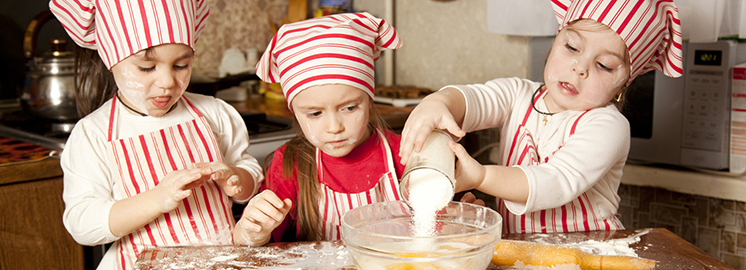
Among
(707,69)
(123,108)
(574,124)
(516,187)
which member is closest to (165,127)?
(123,108)

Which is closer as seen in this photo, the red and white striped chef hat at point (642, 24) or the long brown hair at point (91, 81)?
the red and white striped chef hat at point (642, 24)

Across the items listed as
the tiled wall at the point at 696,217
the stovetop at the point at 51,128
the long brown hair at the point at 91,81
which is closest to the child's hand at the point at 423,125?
the long brown hair at the point at 91,81

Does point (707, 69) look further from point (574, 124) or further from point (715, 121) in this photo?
point (574, 124)

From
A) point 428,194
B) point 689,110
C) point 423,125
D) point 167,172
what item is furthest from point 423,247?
point 689,110

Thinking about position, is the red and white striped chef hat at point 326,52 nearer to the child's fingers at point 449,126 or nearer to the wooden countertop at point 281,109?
the child's fingers at point 449,126

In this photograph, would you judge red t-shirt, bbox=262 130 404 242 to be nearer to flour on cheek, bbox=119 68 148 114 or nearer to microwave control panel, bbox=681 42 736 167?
flour on cheek, bbox=119 68 148 114

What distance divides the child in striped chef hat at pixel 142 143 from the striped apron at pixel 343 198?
0.15 m

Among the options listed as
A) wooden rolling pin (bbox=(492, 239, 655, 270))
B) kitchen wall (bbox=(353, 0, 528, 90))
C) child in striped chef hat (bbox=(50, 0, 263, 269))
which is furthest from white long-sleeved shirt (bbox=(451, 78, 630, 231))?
kitchen wall (bbox=(353, 0, 528, 90))

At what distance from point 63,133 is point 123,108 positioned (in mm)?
662

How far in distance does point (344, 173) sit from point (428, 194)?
381 mm

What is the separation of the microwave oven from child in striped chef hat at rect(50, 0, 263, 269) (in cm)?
120

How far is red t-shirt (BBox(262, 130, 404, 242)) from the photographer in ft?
3.80

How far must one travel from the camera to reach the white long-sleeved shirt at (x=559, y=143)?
0.95m

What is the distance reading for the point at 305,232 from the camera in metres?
1.15
